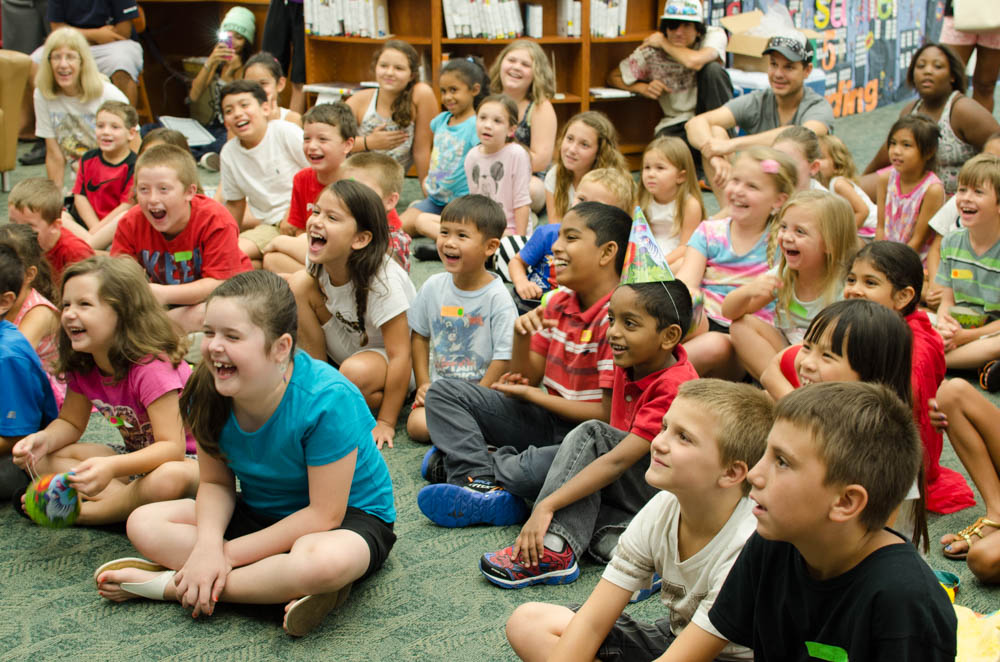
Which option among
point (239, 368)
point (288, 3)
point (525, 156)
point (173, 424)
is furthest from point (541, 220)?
point (239, 368)

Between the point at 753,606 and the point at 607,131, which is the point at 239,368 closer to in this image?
the point at 753,606

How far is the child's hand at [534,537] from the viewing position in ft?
6.75

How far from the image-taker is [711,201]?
5336mm

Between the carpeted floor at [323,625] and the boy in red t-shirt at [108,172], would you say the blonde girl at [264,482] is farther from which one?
the boy in red t-shirt at [108,172]

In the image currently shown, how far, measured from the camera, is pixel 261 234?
4.17 m

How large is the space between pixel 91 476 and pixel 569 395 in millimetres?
1114

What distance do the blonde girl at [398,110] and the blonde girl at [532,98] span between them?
1.50 ft

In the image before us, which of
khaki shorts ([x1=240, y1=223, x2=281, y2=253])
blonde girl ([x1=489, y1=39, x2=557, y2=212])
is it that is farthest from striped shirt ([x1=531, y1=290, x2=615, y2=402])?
blonde girl ([x1=489, y1=39, x2=557, y2=212])

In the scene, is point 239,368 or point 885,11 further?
point 885,11

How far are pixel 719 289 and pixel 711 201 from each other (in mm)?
2421

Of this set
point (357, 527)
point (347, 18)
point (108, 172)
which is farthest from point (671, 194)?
point (347, 18)

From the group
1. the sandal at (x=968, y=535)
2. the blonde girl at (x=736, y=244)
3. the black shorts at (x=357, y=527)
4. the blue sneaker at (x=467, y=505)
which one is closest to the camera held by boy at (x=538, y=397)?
the blue sneaker at (x=467, y=505)

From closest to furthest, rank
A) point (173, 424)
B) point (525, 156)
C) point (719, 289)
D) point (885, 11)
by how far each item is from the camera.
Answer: point (173, 424) < point (719, 289) < point (525, 156) < point (885, 11)

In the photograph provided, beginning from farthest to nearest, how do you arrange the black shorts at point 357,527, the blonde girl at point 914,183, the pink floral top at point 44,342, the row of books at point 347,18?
the row of books at point 347,18
the blonde girl at point 914,183
the pink floral top at point 44,342
the black shorts at point 357,527
